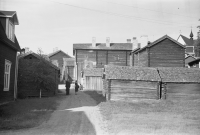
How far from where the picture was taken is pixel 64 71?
68.0m

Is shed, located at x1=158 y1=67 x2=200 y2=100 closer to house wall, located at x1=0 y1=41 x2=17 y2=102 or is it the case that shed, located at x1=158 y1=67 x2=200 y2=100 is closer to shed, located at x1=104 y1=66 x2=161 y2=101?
shed, located at x1=104 y1=66 x2=161 y2=101

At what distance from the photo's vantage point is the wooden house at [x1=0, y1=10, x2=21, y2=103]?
61.7 feet

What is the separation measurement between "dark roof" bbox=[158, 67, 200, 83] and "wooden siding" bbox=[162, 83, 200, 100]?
20.3 inches

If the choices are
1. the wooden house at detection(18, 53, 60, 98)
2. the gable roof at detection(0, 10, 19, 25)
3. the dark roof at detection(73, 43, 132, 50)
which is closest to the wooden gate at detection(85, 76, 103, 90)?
the wooden house at detection(18, 53, 60, 98)

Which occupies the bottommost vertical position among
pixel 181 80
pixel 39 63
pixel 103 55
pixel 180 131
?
pixel 180 131

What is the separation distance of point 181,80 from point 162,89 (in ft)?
7.23

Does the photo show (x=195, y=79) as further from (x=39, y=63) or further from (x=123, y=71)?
(x=39, y=63)

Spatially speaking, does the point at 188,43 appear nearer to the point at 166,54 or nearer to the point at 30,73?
the point at 166,54

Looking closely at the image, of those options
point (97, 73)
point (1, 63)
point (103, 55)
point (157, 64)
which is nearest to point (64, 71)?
point (103, 55)

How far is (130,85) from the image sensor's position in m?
26.4

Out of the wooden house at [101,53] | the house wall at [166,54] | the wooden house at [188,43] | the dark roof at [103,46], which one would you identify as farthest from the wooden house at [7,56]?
the wooden house at [188,43]

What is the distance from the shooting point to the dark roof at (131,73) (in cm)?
2631

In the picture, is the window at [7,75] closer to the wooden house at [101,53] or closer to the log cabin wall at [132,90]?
the log cabin wall at [132,90]

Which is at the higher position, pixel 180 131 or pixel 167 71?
pixel 167 71
